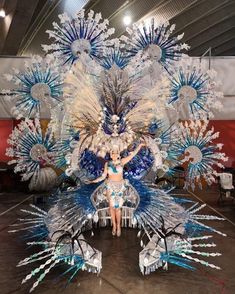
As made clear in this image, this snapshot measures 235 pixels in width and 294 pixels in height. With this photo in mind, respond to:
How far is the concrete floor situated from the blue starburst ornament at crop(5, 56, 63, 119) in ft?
5.44

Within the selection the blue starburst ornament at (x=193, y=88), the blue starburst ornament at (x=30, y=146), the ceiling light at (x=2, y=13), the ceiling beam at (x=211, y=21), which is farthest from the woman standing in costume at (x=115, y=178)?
the ceiling beam at (x=211, y=21)

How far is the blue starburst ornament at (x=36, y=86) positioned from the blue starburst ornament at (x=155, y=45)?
3.33 feet

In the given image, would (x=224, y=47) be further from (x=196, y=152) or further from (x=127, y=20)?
(x=196, y=152)

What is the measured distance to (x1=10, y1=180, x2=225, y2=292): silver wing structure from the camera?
3.09 m

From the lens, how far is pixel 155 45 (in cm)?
437

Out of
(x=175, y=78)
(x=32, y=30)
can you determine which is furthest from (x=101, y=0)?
(x=175, y=78)

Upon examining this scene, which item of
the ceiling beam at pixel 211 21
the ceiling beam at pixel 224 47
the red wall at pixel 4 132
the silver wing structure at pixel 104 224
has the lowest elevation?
the silver wing structure at pixel 104 224

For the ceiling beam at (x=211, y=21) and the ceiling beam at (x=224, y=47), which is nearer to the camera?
the ceiling beam at (x=211, y=21)

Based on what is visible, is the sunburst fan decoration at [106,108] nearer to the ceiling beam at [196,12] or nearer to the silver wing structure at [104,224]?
the silver wing structure at [104,224]

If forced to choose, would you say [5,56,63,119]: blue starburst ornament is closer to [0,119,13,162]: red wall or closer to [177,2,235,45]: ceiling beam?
[0,119,13,162]: red wall

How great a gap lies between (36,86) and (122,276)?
2.39 m

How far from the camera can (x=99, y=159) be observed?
434 cm

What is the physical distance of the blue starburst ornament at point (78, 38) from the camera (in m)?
4.11

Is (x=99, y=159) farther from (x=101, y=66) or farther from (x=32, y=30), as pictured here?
(x=32, y=30)
